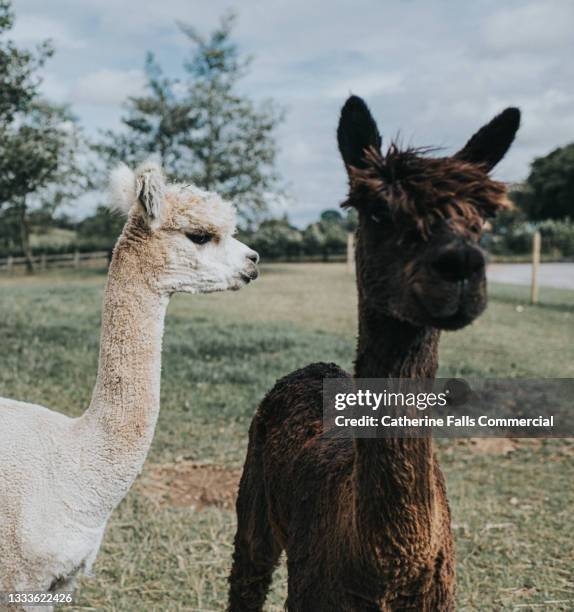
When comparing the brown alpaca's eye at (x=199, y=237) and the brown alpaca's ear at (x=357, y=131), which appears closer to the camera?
the brown alpaca's ear at (x=357, y=131)

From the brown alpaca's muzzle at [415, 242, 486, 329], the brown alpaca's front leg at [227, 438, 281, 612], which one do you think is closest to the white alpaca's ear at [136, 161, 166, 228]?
the brown alpaca's front leg at [227, 438, 281, 612]

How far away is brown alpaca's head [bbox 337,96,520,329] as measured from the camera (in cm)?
164

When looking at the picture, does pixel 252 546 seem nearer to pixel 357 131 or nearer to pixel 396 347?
pixel 396 347

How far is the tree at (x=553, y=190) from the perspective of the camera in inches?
2076

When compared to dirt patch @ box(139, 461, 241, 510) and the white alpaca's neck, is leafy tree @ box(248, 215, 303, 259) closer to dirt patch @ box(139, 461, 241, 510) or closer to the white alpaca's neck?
dirt patch @ box(139, 461, 241, 510)

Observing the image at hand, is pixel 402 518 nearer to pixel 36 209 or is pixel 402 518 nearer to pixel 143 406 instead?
pixel 143 406

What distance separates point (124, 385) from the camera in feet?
8.96

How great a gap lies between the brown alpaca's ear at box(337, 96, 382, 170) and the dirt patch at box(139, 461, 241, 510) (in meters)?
4.04

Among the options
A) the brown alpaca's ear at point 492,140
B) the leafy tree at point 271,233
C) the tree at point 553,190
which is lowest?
the brown alpaca's ear at point 492,140

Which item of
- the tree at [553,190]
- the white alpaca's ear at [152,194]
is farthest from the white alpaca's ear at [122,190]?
the tree at [553,190]

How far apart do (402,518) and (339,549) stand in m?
0.32

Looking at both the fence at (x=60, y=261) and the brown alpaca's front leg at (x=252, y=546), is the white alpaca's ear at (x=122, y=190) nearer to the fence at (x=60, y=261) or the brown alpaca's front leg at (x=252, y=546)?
the brown alpaca's front leg at (x=252, y=546)

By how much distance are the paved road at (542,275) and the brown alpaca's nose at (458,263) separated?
82.7 feet

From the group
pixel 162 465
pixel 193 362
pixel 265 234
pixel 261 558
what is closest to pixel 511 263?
pixel 265 234
